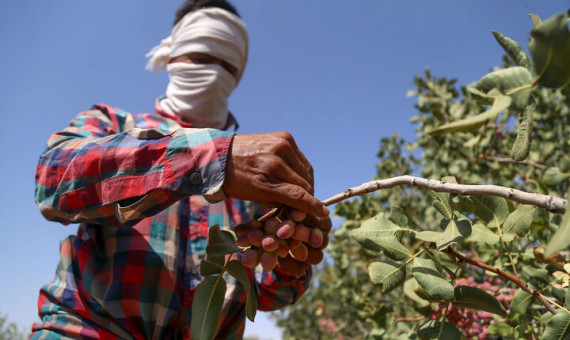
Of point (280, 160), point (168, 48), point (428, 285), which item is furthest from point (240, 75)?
point (428, 285)

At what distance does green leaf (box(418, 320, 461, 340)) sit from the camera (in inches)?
38.8

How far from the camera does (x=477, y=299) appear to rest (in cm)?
97

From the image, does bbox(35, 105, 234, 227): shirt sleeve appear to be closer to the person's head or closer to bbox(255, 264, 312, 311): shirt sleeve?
bbox(255, 264, 312, 311): shirt sleeve

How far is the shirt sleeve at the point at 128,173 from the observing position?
3.42 feet

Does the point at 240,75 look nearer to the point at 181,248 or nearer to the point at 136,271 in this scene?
the point at 181,248

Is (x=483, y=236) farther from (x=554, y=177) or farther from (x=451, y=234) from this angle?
(x=554, y=177)

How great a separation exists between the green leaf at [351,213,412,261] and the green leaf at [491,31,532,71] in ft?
1.63

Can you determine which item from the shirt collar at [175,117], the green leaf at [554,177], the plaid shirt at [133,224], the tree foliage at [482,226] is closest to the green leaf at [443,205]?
the tree foliage at [482,226]

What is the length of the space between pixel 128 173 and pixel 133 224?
143 millimetres

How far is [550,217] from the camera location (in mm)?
1475

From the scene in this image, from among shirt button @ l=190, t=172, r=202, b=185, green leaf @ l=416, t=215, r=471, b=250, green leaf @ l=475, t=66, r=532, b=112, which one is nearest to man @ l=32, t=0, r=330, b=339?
shirt button @ l=190, t=172, r=202, b=185

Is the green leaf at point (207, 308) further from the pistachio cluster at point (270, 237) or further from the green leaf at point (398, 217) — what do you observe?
the green leaf at point (398, 217)

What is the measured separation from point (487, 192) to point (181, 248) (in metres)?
1.31

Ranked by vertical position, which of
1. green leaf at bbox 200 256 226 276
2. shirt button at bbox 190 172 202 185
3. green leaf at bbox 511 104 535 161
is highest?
green leaf at bbox 511 104 535 161
